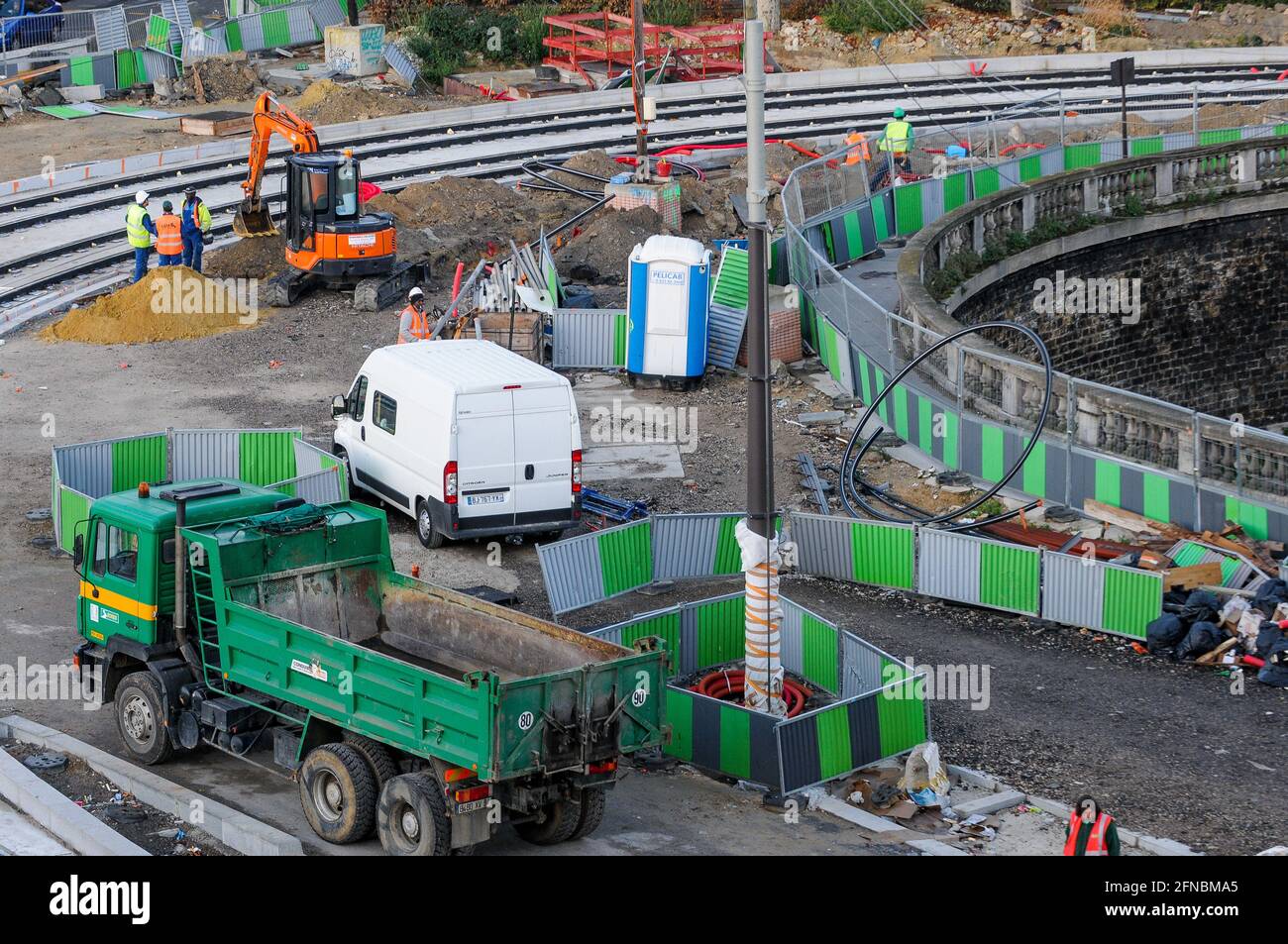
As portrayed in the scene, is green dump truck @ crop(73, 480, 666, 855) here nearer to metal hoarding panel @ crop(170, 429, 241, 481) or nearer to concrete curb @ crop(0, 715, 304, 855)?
concrete curb @ crop(0, 715, 304, 855)

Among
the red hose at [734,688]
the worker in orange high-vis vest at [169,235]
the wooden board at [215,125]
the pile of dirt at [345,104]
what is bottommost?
the red hose at [734,688]

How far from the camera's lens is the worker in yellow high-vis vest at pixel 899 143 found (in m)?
36.9

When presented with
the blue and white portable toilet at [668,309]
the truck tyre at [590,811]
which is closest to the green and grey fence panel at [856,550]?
the truck tyre at [590,811]

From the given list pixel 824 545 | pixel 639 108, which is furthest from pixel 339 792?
pixel 639 108

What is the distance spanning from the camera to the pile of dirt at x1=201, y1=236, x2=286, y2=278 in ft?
109

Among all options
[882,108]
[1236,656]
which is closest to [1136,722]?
[1236,656]

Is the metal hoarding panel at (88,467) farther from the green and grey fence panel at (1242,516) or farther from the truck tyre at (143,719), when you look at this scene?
the green and grey fence panel at (1242,516)

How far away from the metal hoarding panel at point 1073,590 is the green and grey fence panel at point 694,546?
137 inches

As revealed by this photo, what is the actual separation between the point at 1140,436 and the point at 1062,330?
10243 millimetres

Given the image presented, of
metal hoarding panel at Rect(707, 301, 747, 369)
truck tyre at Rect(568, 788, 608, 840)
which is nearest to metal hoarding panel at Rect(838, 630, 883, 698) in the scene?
truck tyre at Rect(568, 788, 608, 840)

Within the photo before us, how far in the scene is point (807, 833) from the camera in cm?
1500

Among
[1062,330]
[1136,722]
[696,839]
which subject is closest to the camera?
[696,839]

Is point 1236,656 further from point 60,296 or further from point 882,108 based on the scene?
point 882,108

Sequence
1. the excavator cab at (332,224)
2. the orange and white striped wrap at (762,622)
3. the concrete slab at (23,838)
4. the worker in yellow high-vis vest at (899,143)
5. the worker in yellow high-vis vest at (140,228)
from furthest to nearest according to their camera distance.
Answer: the worker in yellow high-vis vest at (899,143) < the worker in yellow high-vis vest at (140,228) < the excavator cab at (332,224) < the orange and white striped wrap at (762,622) < the concrete slab at (23,838)
